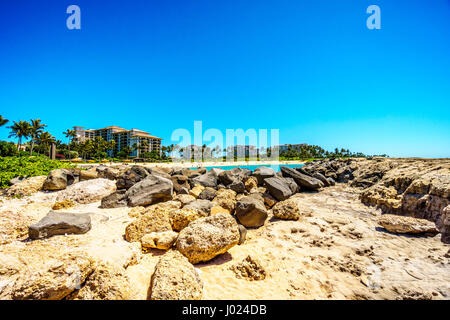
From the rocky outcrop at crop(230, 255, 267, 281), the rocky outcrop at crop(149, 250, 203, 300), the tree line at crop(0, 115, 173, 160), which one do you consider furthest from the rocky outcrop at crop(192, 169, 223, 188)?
the tree line at crop(0, 115, 173, 160)

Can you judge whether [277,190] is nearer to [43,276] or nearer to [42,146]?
[43,276]

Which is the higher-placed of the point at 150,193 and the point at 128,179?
the point at 128,179

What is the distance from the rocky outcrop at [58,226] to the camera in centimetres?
468

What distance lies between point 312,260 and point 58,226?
6.27 m

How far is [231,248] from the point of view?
4.84m

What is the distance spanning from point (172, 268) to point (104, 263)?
1.17 meters

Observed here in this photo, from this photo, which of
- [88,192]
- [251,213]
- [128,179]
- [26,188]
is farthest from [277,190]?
Result: [26,188]

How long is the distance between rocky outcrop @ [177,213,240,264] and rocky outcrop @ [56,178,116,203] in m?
6.76

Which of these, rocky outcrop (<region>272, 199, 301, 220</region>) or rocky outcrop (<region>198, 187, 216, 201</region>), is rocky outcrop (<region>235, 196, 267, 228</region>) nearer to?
rocky outcrop (<region>272, 199, 301, 220</region>)

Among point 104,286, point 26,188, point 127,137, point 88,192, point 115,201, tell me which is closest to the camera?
point 104,286

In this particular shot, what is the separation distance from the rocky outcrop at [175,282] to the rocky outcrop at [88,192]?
287 inches

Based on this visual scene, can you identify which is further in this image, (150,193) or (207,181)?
(207,181)

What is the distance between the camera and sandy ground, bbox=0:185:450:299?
11.0 ft
